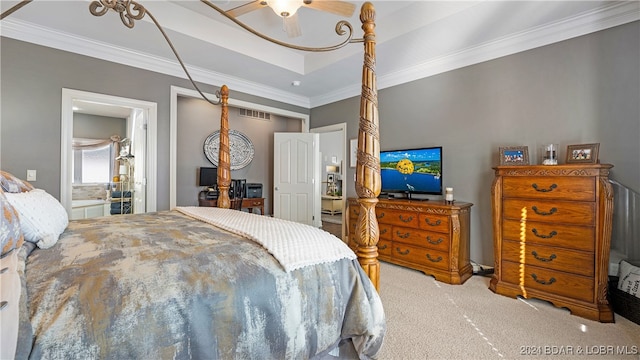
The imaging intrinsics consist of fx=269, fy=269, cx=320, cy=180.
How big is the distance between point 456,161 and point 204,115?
14.3ft

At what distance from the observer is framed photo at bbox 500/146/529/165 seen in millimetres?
2570

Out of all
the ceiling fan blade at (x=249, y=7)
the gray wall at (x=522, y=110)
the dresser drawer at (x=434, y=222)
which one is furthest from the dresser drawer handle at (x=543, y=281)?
the ceiling fan blade at (x=249, y=7)

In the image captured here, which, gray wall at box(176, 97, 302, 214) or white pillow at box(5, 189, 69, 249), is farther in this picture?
gray wall at box(176, 97, 302, 214)

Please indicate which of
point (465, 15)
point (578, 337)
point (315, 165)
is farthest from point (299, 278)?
point (315, 165)

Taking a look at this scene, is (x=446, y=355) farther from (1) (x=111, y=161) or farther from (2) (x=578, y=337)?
(1) (x=111, y=161)

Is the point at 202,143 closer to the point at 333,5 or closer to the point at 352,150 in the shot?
the point at 352,150

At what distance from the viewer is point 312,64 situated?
148 inches

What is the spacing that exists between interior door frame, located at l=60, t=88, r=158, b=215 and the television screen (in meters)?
1.48

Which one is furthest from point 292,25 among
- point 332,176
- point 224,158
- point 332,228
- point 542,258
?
point 332,176

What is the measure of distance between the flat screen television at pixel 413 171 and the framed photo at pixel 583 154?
1154 mm

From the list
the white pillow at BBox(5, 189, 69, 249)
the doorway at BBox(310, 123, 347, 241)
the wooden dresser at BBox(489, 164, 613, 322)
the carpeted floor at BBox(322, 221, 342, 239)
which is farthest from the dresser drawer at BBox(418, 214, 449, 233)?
the doorway at BBox(310, 123, 347, 241)

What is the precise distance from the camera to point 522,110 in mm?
2750

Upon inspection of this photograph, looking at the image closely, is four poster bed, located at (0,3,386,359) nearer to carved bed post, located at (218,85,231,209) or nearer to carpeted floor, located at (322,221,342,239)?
carved bed post, located at (218,85,231,209)

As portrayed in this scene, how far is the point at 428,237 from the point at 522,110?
5.30 ft
